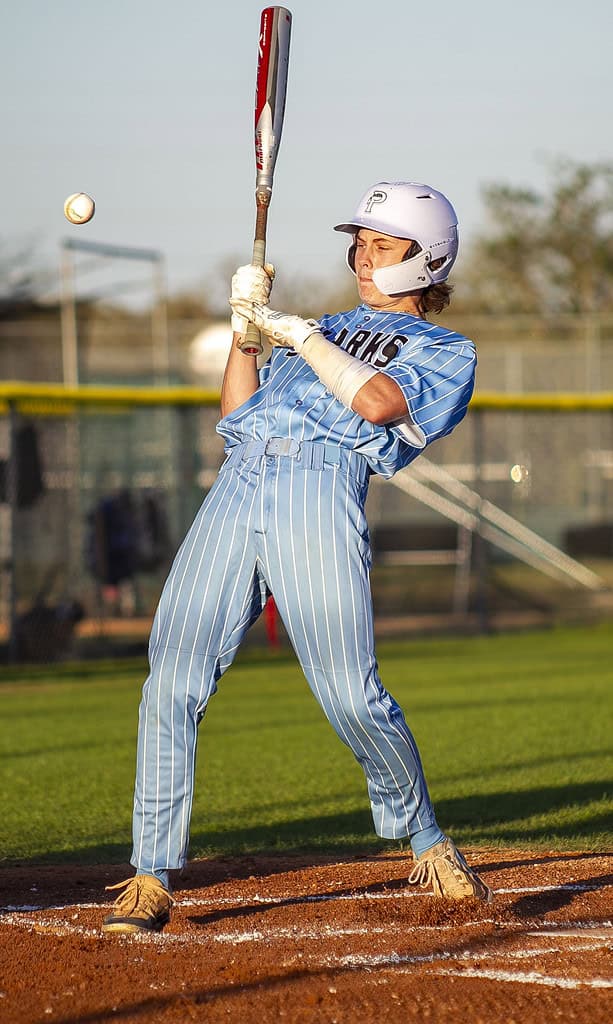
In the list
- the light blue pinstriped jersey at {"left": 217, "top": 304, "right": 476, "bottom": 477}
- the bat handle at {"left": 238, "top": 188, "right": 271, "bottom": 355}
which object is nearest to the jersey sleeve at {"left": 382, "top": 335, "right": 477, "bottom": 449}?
the light blue pinstriped jersey at {"left": 217, "top": 304, "right": 476, "bottom": 477}

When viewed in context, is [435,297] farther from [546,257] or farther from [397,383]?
[546,257]

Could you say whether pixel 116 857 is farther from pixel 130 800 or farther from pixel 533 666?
pixel 533 666

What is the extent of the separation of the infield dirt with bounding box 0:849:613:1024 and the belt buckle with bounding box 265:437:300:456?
132cm

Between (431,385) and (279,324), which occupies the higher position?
(279,324)

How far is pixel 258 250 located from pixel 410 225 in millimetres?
469

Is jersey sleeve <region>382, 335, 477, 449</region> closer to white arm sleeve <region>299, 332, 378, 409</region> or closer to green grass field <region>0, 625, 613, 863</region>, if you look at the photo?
white arm sleeve <region>299, 332, 378, 409</region>

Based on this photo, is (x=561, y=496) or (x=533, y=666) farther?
(x=561, y=496)

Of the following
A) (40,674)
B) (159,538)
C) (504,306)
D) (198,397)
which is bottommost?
(40,674)

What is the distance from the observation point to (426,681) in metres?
11.3

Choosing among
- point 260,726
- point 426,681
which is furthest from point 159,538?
point 260,726

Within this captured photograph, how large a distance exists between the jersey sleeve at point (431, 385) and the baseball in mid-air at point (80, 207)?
1.48m

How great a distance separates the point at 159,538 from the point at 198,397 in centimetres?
153

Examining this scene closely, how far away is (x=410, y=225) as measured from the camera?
4059mm

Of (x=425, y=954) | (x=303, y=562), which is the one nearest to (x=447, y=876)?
(x=425, y=954)
